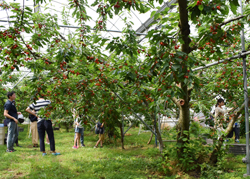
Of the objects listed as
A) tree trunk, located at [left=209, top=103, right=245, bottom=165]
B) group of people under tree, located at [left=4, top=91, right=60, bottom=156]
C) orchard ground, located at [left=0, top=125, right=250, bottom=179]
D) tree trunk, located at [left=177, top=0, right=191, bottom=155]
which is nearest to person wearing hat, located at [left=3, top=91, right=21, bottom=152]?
group of people under tree, located at [left=4, top=91, right=60, bottom=156]

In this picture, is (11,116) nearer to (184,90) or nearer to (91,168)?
(91,168)

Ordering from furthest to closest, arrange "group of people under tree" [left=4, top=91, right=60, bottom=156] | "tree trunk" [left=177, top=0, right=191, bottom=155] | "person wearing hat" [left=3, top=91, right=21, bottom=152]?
"person wearing hat" [left=3, top=91, right=21, bottom=152], "group of people under tree" [left=4, top=91, right=60, bottom=156], "tree trunk" [left=177, top=0, right=191, bottom=155]

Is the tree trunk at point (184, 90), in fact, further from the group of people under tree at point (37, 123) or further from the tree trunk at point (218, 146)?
the group of people under tree at point (37, 123)

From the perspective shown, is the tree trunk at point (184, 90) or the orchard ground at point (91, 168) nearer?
the tree trunk at point (184, 90)

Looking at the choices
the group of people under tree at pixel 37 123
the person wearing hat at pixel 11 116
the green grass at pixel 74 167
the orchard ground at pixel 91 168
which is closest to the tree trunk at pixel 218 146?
the orchard ground at pixel 91 168

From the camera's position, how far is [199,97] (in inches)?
210

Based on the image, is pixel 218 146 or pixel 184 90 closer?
pixel 184 90

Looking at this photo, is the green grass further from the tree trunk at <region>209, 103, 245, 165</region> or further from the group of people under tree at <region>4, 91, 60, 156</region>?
the tree trunk at <region>209, 103, 245, 165</region>

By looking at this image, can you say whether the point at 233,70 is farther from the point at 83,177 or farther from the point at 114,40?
the point at 83,177

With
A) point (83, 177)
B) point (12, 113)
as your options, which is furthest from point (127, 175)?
point (12, 113)

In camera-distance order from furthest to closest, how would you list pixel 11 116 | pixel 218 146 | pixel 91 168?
pixel 11 116
pixel 91 168
pixel 218 146

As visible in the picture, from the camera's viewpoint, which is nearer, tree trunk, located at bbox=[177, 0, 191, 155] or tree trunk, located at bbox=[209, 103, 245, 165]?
tree trunk, located at bbox=[177, 0, 191, 155]

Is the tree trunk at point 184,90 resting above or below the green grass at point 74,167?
above

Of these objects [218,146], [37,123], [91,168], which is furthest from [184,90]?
[37,123]
